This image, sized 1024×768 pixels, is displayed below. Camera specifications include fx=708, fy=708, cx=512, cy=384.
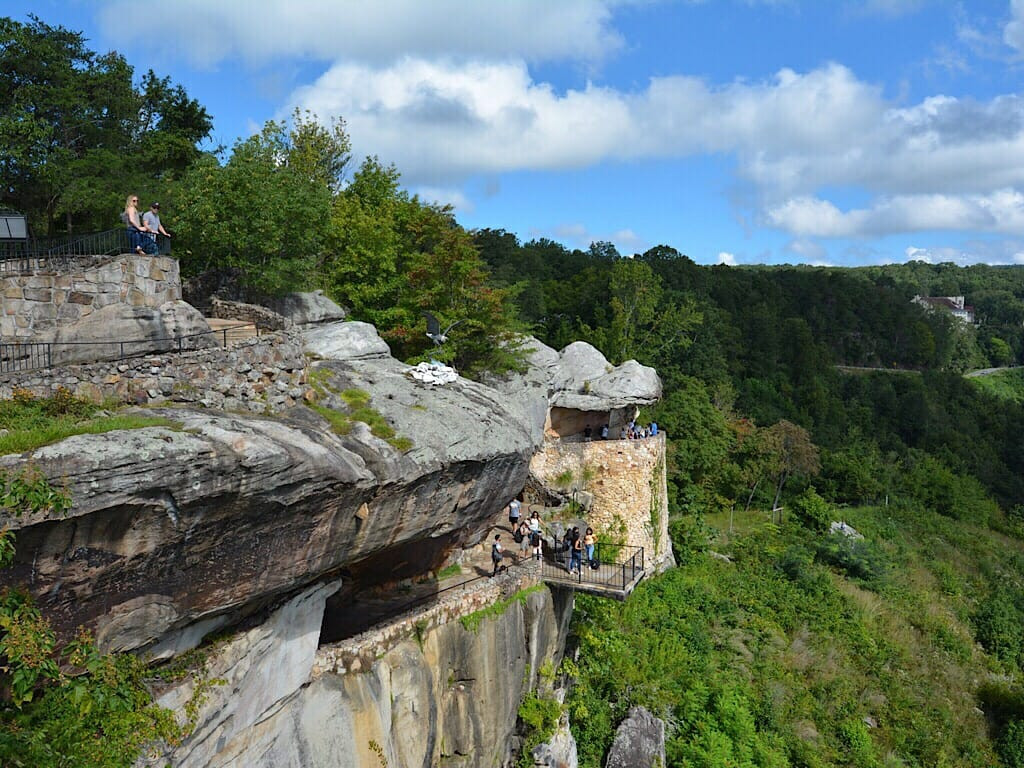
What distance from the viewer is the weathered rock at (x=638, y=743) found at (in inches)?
695

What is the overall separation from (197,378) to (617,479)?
14.9m

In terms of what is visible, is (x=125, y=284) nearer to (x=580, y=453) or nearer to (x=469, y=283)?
(x=469, y=283)

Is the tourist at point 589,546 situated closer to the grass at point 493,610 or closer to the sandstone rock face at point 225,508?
the grass at point 493,610

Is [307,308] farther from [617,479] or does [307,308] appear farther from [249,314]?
[617,479]

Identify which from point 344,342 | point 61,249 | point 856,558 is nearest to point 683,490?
point 856,558

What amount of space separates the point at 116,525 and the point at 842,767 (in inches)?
768

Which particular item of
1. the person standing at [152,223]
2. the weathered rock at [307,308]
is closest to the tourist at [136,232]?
the person standing at [152,223]

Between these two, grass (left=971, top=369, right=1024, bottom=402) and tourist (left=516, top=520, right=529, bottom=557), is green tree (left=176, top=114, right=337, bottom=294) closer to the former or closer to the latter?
tourist (left=516, top=520, right=529, bottom=557)

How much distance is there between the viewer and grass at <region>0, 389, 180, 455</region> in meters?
7.41

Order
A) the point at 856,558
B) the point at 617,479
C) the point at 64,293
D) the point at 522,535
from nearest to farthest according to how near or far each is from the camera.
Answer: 1. the point at 64,293
2. the point at 522,535
3. the point at 617,479
4. the point at 856,558

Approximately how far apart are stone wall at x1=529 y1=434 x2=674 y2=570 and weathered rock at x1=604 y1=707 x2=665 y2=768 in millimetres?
5590

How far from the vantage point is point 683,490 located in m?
36.2

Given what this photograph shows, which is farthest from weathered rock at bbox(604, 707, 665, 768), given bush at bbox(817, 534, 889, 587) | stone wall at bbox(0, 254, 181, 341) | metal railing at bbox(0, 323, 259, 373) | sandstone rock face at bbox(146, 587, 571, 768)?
bush at bbox(817, 534, 889, 587)

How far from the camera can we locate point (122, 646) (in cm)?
841
